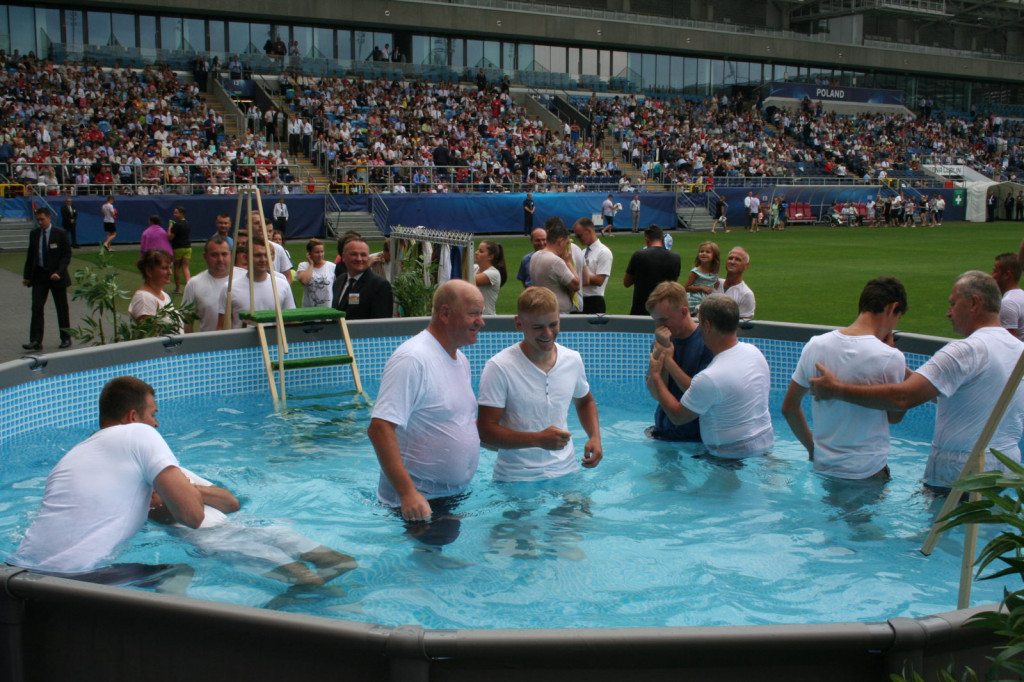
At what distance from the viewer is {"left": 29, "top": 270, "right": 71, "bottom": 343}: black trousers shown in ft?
41.2

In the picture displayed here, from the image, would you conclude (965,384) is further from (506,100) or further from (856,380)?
(506,100)

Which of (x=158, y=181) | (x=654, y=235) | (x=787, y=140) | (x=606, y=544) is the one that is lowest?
(x=606, y=544)

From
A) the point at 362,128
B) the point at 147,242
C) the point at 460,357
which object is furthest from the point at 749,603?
the point at 362,128

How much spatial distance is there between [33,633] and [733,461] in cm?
460

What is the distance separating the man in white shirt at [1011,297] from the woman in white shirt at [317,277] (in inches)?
271

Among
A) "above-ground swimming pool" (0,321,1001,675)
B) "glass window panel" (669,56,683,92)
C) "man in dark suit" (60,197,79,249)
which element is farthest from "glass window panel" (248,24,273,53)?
"above-ground swimming pool" (0,321,1001,675)

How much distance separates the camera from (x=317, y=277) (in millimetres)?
10977

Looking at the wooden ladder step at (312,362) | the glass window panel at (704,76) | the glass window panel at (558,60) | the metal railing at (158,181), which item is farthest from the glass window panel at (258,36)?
the wooden ladder step at (312,362)

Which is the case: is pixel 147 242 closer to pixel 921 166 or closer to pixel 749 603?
pixel 749 603

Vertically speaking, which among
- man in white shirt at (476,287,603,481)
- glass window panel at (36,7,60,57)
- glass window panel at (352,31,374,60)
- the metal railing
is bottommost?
man in white shirt at (476,287,603,481)

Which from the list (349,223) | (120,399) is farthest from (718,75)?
(120,399)

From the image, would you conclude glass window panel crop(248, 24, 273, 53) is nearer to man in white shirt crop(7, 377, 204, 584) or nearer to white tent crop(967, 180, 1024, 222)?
white tent crop(967, 180, 1024, 222)

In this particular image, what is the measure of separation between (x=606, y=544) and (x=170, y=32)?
148 ft

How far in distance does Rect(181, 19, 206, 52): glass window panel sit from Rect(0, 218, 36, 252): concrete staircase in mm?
20164
